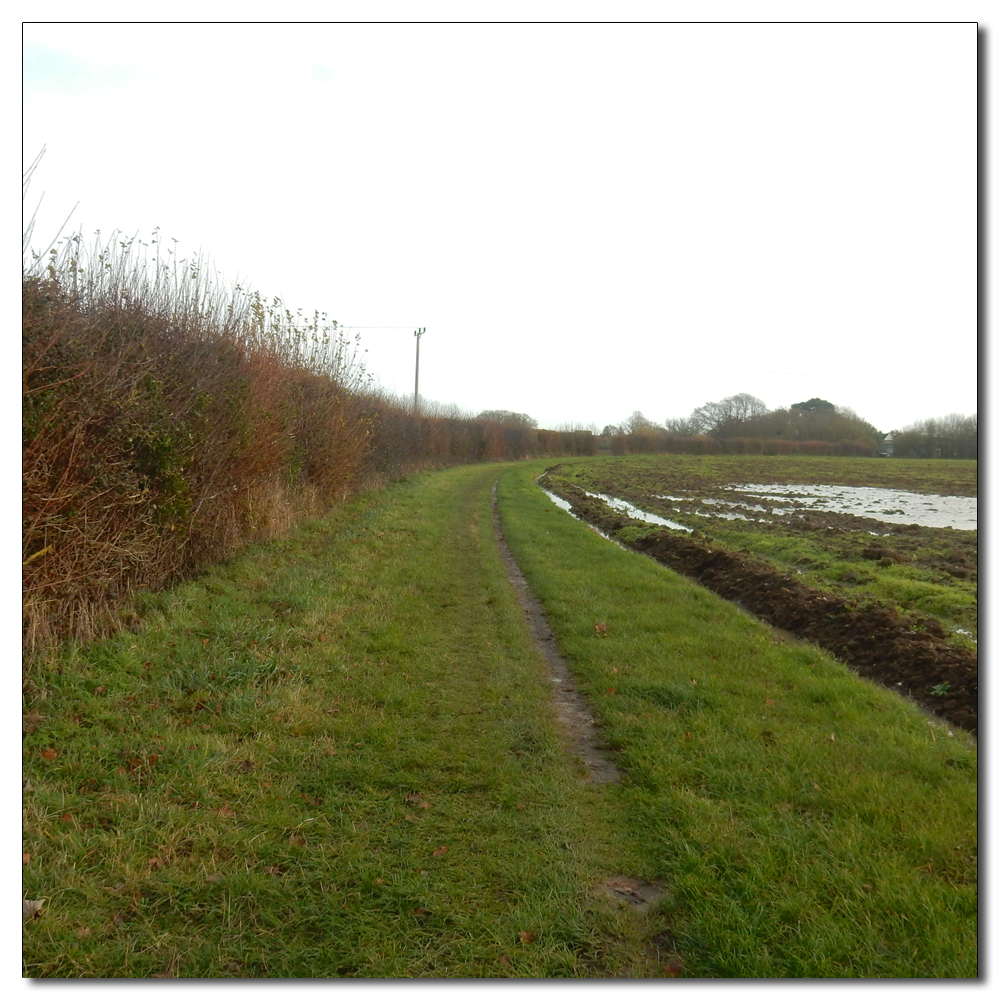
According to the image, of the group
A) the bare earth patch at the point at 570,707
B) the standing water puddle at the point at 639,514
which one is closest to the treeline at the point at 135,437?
the bare earth patch at the point at 570,707

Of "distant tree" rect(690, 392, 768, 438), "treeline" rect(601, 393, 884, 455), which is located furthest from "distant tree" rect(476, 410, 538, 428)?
"distant tree" rect(690, 392, 768, 438)

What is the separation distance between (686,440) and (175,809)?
80223mm

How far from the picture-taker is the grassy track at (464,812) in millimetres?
2881

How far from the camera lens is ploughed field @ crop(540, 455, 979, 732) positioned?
6.73 m

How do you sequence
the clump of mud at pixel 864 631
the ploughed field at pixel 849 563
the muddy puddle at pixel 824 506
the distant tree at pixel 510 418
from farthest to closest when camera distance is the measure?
the distant tree at pixel 510 418
the muddy puddle at pixel 824 506
the ploughed field at pixel 849 563
the clump of mud at pixel 864 631

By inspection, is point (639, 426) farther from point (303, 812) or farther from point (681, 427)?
point (303, 812)

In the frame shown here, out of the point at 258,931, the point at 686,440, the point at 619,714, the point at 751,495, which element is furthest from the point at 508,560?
the point at 686,440

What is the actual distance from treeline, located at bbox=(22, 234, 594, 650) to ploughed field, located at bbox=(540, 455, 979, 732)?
6879 mm

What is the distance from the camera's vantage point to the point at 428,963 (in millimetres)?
2809

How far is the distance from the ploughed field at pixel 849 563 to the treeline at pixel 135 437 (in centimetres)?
688

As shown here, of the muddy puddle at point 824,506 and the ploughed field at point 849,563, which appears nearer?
the ploughed field at point 849,563

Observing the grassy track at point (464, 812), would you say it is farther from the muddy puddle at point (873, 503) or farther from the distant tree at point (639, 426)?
the distant tree at point (639, 426)

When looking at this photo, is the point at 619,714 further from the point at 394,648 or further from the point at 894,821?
the point at 394,648

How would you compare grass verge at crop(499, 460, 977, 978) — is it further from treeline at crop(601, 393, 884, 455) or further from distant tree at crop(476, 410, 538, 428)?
treeline at crop(601, 393, 884, 455)
